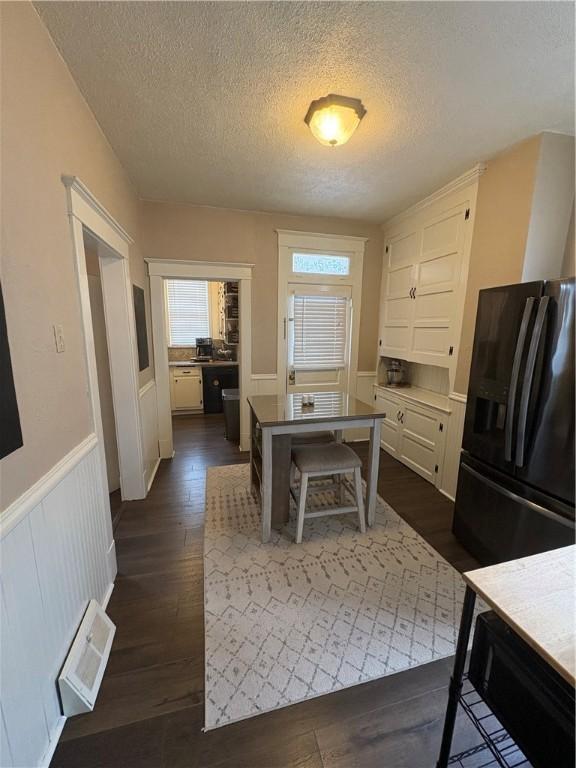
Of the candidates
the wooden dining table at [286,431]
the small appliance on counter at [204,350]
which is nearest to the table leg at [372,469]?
the wooden dining table at [286,431]

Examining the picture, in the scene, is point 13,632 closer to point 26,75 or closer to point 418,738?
point 418,738

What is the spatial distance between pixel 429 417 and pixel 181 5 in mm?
3179

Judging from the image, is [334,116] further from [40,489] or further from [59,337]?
[40,489]

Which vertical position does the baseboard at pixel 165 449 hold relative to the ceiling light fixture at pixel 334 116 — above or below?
below

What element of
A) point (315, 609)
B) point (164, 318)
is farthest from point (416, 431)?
point (164, 318)

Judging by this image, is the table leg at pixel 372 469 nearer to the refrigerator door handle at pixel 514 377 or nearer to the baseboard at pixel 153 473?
the refrigerator door handle at pixel 514 377

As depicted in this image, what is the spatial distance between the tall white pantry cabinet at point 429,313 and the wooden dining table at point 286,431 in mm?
954

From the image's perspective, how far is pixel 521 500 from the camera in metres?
1.72

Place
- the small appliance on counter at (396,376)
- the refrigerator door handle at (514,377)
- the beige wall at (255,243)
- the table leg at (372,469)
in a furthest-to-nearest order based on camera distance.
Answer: the small appliance on counter at (396,376) → the beige wall at (255,243) → the table leg at (372,469) → the refrigerator door handle at (514,377)

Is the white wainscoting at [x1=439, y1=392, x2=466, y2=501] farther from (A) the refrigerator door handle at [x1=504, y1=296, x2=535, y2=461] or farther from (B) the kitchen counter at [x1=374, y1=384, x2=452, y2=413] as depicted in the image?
(A) the refrigerator door handle at [x1=504, y1=296, x2=535, y2=461]

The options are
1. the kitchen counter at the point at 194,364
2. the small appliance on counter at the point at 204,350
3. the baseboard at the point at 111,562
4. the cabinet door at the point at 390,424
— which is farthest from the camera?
the small appliance on counter at the point at 204,350

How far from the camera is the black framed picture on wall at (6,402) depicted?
0.93 m

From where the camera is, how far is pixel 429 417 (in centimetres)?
305

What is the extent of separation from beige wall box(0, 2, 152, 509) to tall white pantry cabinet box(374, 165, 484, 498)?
280 cm
